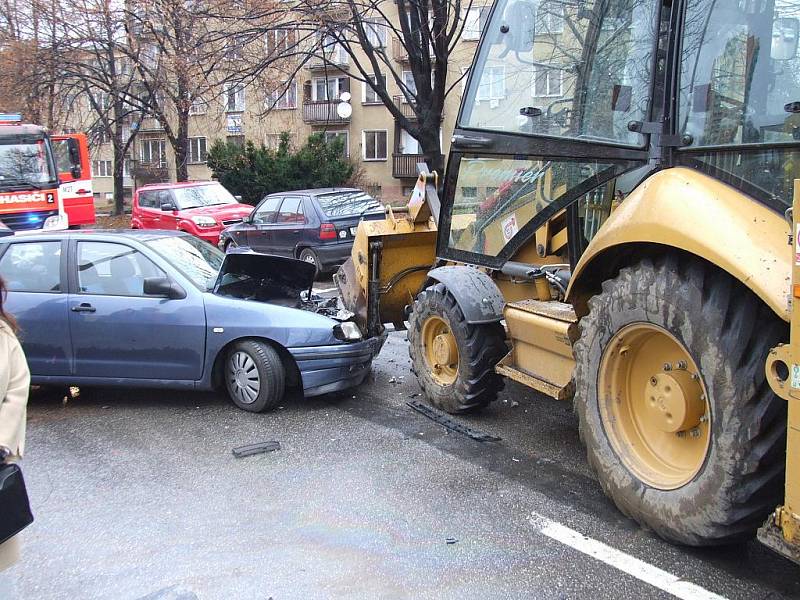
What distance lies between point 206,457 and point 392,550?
1900mm

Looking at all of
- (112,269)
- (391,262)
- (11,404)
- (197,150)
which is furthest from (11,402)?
(197,150)

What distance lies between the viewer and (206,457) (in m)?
5.19

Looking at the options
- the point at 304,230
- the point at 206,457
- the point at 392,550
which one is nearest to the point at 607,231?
the point at 392,550

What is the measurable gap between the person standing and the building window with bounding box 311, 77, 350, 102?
39919 mm

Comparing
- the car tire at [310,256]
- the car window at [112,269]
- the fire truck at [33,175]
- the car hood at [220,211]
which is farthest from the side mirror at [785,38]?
the fire truck at [33,175]

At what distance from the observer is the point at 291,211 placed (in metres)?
14.4

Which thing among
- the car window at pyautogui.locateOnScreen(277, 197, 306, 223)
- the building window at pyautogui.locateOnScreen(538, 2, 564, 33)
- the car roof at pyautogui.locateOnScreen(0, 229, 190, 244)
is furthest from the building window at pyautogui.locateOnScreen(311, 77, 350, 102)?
the building window at pyautogui.locateOnScreen(538, 2, 564, 33)

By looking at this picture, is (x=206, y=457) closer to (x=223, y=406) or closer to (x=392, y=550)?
(x=223, y=406)

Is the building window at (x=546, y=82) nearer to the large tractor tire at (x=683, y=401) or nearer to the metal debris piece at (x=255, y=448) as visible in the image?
the large tractor tire at (x=683, y=401)

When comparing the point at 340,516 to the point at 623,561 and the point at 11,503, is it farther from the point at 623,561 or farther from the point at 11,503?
the point at 11,503

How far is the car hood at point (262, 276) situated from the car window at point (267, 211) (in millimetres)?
7955

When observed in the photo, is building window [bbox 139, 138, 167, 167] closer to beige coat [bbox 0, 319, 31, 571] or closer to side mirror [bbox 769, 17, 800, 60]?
beige coat [bbox 0, 319, 31, 571]

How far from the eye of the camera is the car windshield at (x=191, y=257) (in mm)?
6422

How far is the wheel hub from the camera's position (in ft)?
11.3
